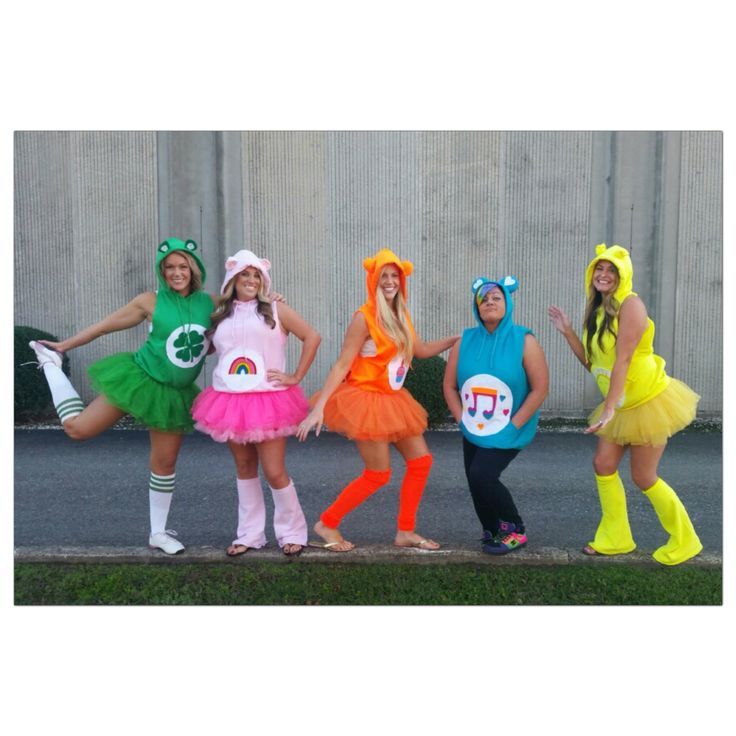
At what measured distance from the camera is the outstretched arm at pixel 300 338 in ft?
16.2

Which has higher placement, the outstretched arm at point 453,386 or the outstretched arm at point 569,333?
the outstretched arm at point 569,333

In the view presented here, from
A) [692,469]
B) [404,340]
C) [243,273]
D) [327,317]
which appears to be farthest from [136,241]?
[692,469]

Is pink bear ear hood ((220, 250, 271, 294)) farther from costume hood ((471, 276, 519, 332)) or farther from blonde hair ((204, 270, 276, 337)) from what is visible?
costume hood ((471, 276, 519, 332))

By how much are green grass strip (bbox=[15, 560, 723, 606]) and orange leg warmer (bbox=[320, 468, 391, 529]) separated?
1.09 ft

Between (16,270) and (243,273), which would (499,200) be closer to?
(243,273)

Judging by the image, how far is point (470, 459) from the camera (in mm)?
5078

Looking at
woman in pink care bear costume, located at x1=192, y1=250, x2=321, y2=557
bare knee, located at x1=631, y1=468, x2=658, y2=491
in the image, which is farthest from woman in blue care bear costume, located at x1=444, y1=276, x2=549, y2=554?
woman in pink care bear costume, located at x1=192, y1=250, x2=321, y2=557

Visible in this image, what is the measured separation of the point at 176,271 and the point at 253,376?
33.4 inches

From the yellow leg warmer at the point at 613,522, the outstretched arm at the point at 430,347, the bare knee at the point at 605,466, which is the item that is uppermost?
the outstretched arm at the point at 430,347

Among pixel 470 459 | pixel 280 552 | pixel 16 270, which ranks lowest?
pixel 280 552

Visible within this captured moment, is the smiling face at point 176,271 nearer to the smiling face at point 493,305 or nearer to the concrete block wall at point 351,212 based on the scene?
the smiling face at point 493,305

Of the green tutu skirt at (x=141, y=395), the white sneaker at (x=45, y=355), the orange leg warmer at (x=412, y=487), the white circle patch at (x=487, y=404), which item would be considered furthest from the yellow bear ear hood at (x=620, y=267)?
A: the white sneaker at (x=45, y=355)

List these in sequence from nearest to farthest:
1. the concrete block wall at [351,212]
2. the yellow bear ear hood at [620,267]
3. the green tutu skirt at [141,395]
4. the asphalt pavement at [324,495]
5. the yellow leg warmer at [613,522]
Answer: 1. the yellow bear ear hood at [620,267]
2. the green tutu skirt at [141,395]
3. the yellow leg warmer at [613,522]
4. the asphalt pavement at [324,495]
5. the concrete block wall at [351,212]

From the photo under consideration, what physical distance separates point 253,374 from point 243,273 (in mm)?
663
